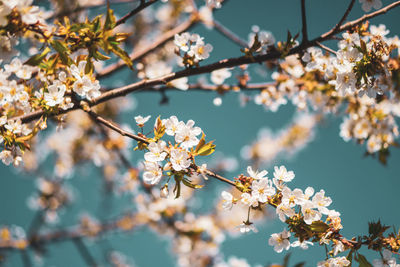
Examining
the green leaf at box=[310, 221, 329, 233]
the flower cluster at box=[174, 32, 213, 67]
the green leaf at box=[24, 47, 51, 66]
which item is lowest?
the green leaf at box=[310, 221, 329, 233]

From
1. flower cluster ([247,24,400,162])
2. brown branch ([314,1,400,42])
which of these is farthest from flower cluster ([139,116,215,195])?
flower cluster ([247,24,400,162])

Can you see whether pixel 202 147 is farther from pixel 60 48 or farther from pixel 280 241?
pixel 60 48

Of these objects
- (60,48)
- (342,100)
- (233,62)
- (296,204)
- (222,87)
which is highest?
(222,87)

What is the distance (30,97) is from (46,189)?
15.9ft

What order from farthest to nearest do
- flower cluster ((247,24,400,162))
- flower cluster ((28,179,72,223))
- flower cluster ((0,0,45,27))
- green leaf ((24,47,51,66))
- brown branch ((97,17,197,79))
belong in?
1. flower cluster ((28,179,72,223))
2. brown branch ((97,17,197,79))
3. flower cluster ((247,24,400,162))
4. green leaf ((24,47,51,66))
5. flower cluster ((0,0,45,27))

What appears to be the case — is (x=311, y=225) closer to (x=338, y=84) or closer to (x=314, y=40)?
(x=338, y=84)

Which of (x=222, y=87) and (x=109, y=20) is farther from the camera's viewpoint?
(x=222, y=87)

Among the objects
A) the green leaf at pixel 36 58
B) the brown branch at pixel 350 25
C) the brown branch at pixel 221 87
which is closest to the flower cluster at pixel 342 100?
the brown branch at pixel 221 87

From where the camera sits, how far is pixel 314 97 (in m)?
2.99

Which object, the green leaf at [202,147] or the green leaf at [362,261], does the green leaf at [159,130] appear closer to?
the green leaf at [202,147]

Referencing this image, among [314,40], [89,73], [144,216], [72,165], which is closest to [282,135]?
[144,216]

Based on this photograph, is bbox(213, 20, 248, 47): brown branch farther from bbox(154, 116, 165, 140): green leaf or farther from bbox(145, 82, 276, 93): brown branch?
bbox(154, 116, 165, 140): green leaf

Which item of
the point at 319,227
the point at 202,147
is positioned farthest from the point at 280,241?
the point at 202,147

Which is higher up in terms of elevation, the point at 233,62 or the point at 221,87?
the point at 221,87
